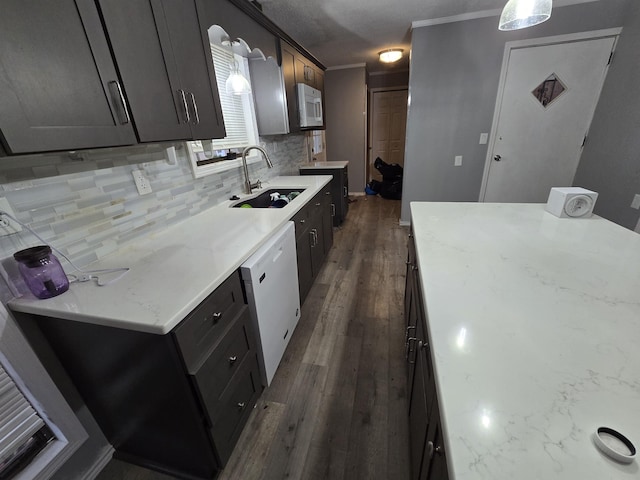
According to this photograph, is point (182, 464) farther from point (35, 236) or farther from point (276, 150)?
point (276, 150)

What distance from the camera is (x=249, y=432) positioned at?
1.35 metres

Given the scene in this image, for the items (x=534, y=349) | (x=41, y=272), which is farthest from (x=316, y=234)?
(x=534, y=349)

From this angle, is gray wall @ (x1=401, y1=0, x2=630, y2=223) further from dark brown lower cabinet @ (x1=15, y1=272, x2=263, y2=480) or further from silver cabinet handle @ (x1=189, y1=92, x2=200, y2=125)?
dark brown lower cabinet @ (x1=15, y1=272, x2=263, y2=480)

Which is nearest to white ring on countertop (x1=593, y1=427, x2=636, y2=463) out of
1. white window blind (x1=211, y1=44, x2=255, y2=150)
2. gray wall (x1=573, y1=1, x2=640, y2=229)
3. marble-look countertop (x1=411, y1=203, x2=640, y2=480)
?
marble-look countertop (x1=411, y1=203, x2=640, y2=480)

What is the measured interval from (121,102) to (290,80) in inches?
77.7

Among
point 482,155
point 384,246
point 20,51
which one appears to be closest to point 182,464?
point 20,51

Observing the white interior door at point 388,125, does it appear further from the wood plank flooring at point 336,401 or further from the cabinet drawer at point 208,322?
the cabinet drawer at point 208,322

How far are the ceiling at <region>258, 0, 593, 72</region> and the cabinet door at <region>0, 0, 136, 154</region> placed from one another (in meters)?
2.07

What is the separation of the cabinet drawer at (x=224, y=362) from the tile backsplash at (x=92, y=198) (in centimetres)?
70

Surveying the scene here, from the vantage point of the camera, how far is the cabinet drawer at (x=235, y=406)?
112 centimetres

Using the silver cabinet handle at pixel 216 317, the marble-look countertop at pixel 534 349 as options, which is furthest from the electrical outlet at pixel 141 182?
the marble-look countertop at pixel 534 349

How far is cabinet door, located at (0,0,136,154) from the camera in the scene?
2.32 feet

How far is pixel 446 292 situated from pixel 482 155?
3207 mm

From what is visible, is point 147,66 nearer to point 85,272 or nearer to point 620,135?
point 85,272
